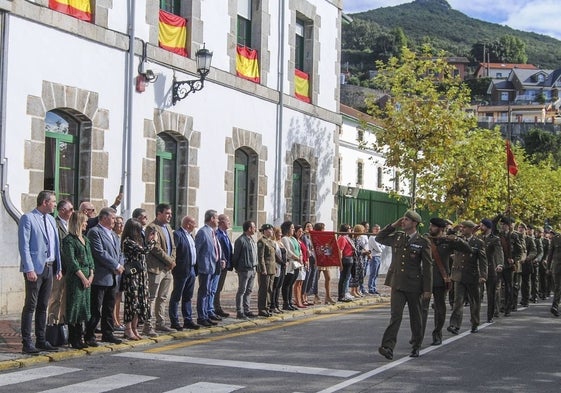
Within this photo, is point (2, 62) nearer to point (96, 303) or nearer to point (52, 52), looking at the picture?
point (52, 52)

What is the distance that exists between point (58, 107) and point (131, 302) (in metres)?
5.33

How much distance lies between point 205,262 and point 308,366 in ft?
13.1

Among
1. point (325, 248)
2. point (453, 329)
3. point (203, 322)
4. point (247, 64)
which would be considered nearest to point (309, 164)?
point (247, 64)

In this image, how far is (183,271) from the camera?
13469 mm

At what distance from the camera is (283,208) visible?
24578mm

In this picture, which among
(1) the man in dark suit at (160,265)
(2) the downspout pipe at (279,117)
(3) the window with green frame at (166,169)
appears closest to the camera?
(1) the man in dark suit at (160,265)

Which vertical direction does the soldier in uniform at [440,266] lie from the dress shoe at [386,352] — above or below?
above

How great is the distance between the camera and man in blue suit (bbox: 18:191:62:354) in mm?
10641

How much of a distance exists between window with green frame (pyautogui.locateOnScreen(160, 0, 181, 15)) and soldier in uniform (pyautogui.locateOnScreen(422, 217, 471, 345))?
9.16 meters

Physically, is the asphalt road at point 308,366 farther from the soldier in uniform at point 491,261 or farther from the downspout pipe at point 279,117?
the downspout pipe at point 279,117

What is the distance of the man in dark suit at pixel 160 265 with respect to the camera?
12.7 metres

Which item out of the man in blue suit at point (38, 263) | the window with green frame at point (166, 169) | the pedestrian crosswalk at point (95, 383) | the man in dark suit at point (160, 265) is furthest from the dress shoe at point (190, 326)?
the window with green frame at point (166, 169)

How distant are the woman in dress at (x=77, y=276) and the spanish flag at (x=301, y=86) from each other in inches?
584

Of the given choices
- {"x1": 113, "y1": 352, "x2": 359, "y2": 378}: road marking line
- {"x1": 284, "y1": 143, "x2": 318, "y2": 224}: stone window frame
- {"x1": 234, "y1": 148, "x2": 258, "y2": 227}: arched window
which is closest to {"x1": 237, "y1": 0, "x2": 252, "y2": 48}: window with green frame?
{"x1": 234, "y1": 148, "x2": 258, "y2": 227}: arched window
